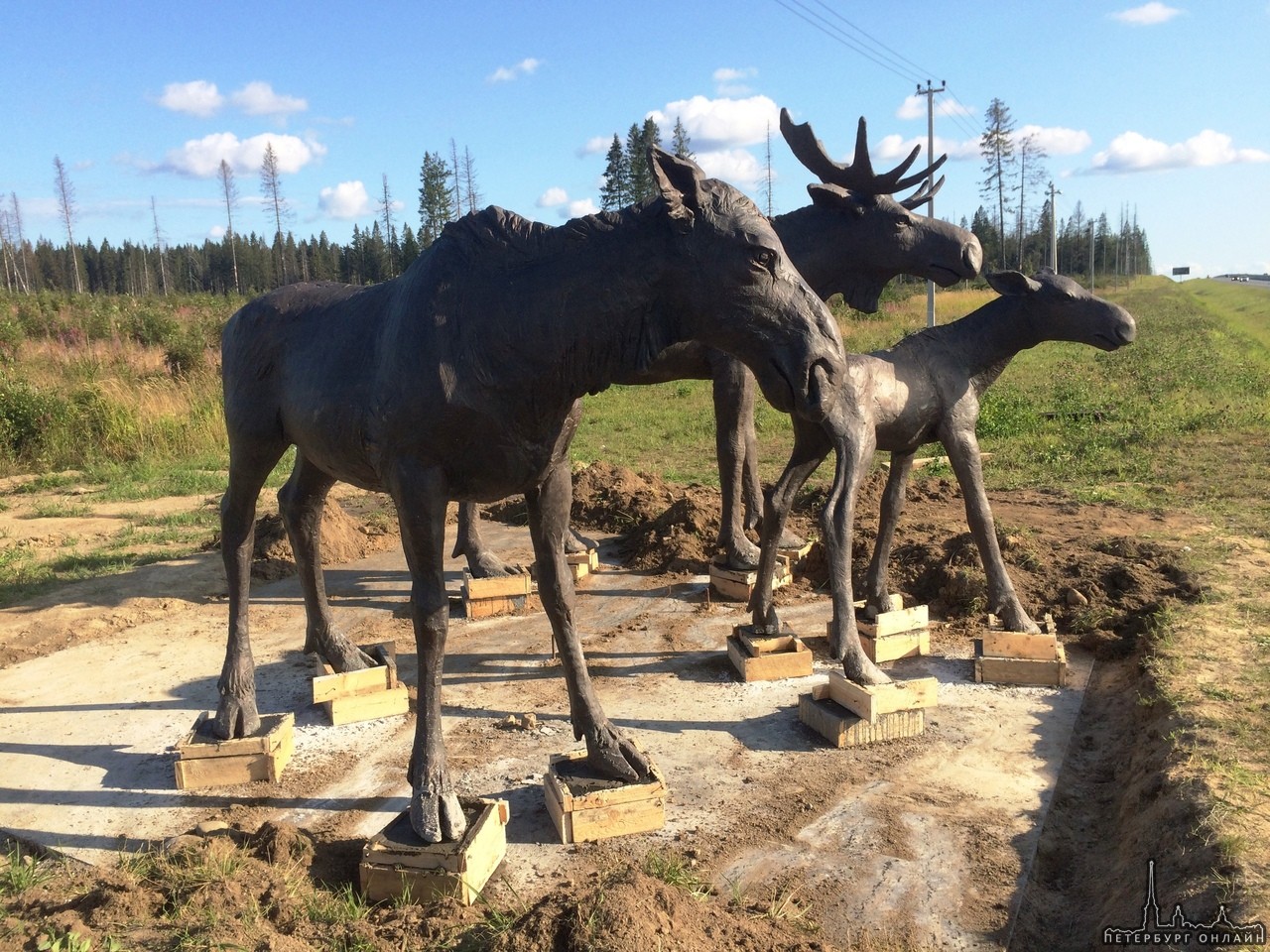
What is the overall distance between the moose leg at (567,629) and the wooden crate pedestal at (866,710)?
3.51 ft

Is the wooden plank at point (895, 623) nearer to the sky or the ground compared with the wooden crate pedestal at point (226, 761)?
nearer to the sky

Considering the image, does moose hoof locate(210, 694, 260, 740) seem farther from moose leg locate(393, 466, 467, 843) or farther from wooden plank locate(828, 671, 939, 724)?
wooden plank locate(828, 671, 939, 724)

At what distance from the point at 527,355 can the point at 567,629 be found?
122 centimetres

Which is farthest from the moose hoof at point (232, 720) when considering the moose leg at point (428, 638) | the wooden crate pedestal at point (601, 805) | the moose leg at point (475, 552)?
the moose leg at point (475, 552)

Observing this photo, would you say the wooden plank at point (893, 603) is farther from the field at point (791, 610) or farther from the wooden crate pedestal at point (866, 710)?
the wooden crate pedestal at point (866, 710)

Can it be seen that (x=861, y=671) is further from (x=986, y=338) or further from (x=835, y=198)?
(x=835, y=198)

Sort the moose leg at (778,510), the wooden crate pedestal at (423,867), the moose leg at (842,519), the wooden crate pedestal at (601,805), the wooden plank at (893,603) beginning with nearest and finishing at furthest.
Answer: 1. the wooden crate pedestal at (423,867)
2. the wooden crate pedestal at (601,805)
3. the moose leg at (842,519)
4. the moose leg at (778,510)
5. the wooden plank at (893,603)

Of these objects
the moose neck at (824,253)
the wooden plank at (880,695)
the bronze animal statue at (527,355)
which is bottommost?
the wooden plank at (880,695)

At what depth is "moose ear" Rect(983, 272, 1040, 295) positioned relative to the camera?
5.00 meters

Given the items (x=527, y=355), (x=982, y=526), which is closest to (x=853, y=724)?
(x=982, y=526)

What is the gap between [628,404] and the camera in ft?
52.3

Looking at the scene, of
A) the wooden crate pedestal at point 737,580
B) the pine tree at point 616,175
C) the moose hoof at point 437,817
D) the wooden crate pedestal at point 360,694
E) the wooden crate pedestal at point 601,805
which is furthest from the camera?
the pine tree at point 616,175

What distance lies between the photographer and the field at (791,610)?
2.69 m

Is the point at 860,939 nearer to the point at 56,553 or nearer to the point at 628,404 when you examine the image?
the point at 56,553
